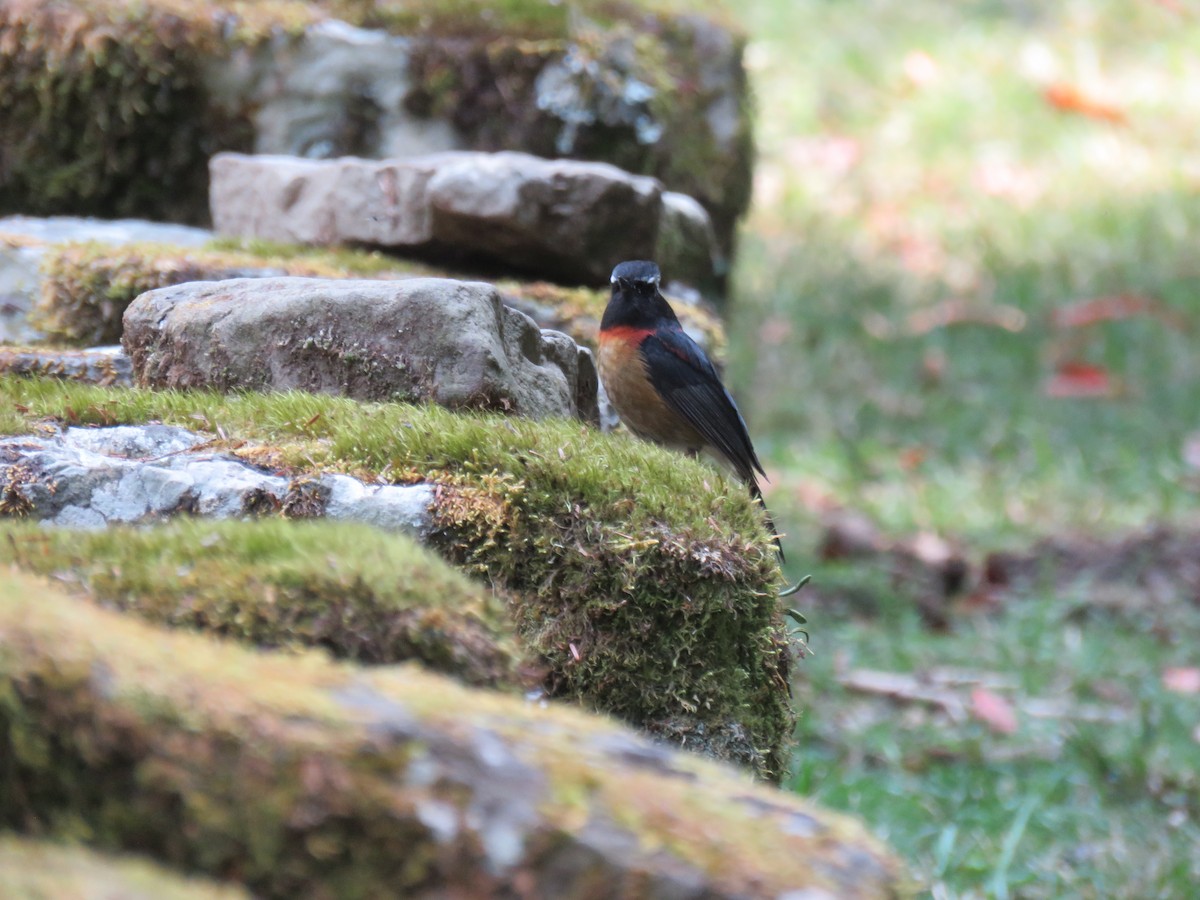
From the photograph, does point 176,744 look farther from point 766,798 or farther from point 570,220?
point 570,220

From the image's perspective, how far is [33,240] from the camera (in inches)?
152

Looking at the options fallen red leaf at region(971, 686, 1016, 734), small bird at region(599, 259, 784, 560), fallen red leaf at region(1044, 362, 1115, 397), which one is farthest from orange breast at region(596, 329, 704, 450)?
fallen red leaf at region(1044, 362, 1115, 397)

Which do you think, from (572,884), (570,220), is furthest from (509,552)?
(570,220)

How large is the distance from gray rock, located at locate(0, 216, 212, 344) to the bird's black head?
1.39 meters

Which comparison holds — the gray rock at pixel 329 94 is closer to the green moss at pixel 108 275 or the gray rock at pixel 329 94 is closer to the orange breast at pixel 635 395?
the green moss at pixel 108 275

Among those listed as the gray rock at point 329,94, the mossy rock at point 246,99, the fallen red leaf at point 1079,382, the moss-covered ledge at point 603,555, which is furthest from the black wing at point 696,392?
the fallen red leaf at point 1079,382

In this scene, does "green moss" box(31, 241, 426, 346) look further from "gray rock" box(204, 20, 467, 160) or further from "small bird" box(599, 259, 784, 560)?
"gray rock" box(204, 20, 467, 160)

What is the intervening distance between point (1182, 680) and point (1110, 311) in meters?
4.52

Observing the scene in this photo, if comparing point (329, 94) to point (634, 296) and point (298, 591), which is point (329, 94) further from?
point (298, 591)

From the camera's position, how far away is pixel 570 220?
12.9 feet

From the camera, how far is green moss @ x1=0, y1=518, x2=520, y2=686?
165 centimetres

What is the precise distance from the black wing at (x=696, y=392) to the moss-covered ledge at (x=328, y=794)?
2292mm

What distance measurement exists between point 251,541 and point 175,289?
1324 mm

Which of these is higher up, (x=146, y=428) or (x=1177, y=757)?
(x=146, y=428)
